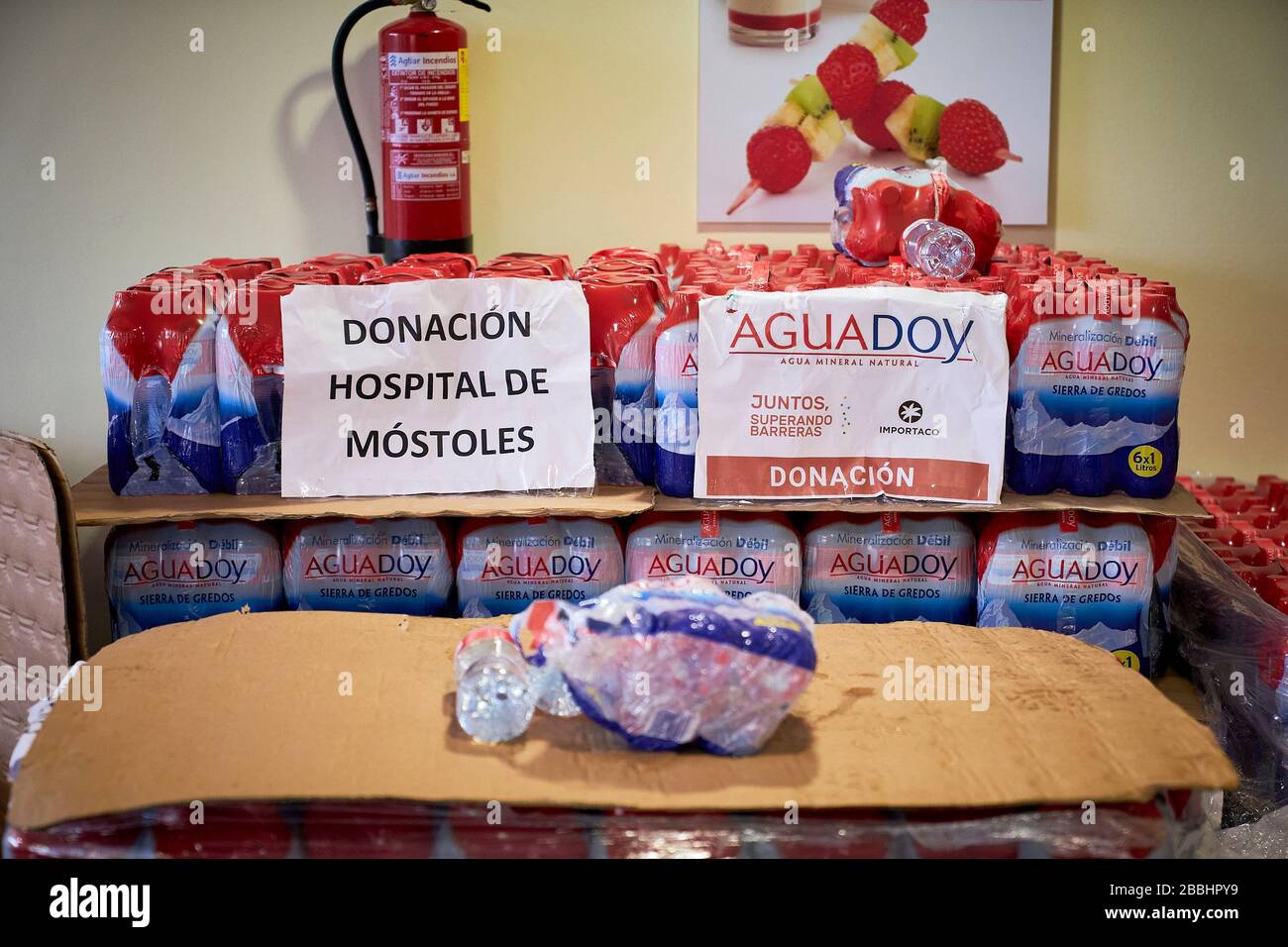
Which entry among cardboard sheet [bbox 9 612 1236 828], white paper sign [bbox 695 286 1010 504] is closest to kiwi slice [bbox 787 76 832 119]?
white paper sign [bbox 695 286 1010 504]

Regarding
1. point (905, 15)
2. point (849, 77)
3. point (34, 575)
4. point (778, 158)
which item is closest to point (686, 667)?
point (34, 575)

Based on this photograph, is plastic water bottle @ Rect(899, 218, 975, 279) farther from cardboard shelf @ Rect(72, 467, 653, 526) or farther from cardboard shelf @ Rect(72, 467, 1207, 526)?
cardboard shelf @ Rect(72, 467, 653, 526)

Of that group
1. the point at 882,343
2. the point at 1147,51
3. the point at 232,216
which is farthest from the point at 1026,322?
the point at 232,216

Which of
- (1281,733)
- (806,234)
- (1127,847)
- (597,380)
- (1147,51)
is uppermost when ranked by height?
(1147,51)

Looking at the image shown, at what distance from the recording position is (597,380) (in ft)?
9.62

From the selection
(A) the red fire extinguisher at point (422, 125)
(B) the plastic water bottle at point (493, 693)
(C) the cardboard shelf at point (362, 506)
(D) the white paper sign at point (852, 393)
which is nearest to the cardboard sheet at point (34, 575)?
(C) the cardboard shelf at point (362, 506)

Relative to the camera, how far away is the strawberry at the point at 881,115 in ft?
15.8

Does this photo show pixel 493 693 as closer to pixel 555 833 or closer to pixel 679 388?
pixel 555 833

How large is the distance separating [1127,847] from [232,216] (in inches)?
151

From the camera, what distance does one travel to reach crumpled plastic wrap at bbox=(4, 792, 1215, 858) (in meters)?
1.79

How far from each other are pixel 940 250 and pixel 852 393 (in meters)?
0.70

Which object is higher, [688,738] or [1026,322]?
[1026,322]

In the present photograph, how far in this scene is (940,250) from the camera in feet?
11.0

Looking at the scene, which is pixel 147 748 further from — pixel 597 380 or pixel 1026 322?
pixel 1026 322
